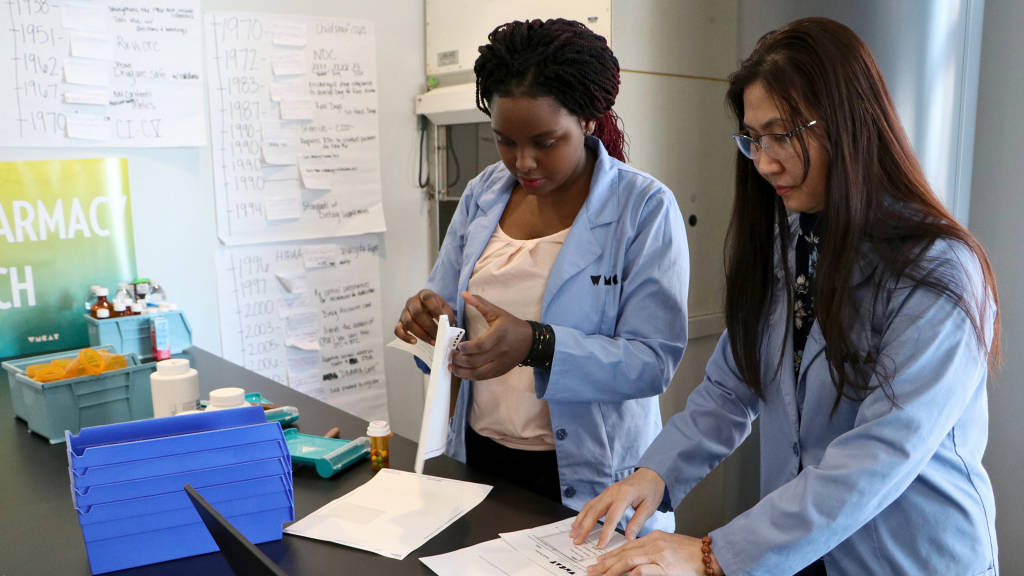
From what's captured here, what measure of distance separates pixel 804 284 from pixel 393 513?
72 cm

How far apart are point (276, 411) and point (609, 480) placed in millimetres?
→ 683

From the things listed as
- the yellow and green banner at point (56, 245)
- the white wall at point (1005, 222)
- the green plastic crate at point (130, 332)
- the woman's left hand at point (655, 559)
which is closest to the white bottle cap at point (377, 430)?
the woman's left hand at point (655, 559)

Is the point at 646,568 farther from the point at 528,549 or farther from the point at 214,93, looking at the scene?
the point at 214,93

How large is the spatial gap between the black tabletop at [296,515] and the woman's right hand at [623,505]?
0.27 feet

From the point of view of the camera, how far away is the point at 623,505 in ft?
3.64

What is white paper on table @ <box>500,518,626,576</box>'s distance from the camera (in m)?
1.01

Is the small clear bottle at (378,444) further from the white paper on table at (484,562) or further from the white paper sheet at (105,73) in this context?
the white paper sheet at (105,73)

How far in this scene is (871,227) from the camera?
3.23 feet

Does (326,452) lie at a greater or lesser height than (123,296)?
lesser

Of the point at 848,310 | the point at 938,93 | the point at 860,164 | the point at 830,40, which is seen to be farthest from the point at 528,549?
the point at 938,93

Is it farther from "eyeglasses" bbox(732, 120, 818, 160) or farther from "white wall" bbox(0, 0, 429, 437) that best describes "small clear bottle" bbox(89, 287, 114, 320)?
"eyeglasses" bbox(732, 120, 818, 160)

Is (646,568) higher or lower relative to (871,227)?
lower

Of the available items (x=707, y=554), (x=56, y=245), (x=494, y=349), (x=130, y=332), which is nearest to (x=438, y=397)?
(x=494, y=349)

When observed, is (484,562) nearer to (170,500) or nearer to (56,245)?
(170,500)
